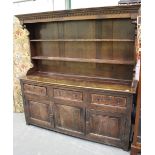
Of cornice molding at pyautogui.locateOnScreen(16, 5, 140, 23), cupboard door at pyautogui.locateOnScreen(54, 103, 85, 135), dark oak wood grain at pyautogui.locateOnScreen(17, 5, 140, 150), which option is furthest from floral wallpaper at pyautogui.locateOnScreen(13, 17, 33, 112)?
cupboard door at pyautogui.locateOnScreen(54, 103, 85, 135)

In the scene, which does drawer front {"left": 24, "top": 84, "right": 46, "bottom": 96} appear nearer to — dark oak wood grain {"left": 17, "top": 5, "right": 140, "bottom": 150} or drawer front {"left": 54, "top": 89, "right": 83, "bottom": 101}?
dark oak wood grain {"left": 17, "top": 5, "right": 140, "bottom": 150}

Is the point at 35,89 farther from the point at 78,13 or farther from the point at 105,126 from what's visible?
the point at 78,13

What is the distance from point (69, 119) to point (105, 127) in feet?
1.75

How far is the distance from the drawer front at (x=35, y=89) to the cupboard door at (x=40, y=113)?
153 millimetres

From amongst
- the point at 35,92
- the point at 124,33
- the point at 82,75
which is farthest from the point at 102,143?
the point at 124,33

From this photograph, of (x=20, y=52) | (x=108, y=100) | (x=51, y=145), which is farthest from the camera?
(x=20, y=52)

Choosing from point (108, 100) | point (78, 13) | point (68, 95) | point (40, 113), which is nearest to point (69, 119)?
point (68, 95)

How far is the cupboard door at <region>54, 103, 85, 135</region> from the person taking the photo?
95.3 inches

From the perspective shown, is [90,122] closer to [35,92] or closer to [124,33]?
[35,92]

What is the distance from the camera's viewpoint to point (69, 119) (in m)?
2.51

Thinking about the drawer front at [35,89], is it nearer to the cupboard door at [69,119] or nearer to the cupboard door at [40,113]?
the cupboard door at [40,113]

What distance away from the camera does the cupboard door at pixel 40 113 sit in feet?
8.68

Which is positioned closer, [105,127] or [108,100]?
[108,100]
